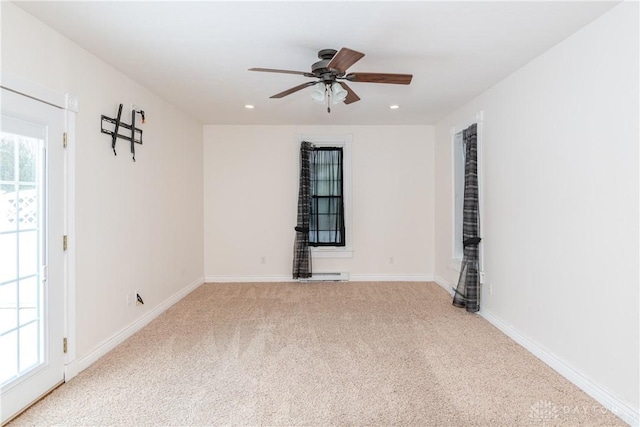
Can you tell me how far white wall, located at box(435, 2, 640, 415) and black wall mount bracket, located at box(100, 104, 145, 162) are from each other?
143 inches

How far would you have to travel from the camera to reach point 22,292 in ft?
7.29

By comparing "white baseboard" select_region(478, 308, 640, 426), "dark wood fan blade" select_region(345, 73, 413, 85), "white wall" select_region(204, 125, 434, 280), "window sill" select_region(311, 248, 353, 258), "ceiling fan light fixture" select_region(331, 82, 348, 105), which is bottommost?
"white baseboard" select_region(478, 308, 640, 426)

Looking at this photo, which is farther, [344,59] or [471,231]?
[471,231]

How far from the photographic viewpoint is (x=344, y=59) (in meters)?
2.36

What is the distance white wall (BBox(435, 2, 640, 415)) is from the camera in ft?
6.91

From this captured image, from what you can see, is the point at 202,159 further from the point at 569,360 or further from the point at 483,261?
the point at 569,360

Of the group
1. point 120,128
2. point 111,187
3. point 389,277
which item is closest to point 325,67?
point 120,128

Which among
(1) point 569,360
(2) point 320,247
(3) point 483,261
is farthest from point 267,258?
(1) point 569,360

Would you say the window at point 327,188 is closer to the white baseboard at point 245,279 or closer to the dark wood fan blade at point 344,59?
the white baseboard at point 245,279

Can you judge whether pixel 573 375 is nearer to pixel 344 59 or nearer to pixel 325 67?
pixel 344 59

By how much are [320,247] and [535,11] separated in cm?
408

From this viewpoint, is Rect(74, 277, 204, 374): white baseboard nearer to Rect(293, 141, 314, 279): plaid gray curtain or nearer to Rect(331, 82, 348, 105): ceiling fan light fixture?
Rect(293, 141, 314, 279): plaid gray curtain

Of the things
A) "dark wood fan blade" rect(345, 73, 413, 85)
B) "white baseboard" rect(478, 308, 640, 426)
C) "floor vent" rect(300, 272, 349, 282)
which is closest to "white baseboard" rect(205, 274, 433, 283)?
"floor vent" rect(300, 272, 349, 282)

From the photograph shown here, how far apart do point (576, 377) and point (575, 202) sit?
1.24 metres
